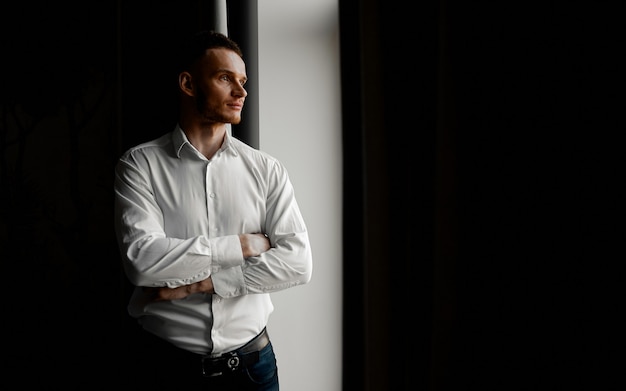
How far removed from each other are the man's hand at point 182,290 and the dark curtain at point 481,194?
347mm

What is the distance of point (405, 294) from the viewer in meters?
0.93

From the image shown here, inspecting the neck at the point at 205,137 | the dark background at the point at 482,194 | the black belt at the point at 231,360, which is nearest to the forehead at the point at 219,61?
the neck at the point at 205,137

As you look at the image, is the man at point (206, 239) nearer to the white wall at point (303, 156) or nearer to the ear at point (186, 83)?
the ear at point (186, 83)

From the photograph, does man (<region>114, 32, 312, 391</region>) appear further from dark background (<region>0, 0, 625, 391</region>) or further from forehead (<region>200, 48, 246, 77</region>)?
dark background (<region>0, 0, 625, 391</region>)

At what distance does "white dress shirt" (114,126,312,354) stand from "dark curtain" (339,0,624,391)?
9.9 inches

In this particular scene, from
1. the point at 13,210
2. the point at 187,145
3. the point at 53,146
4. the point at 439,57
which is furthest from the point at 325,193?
the point at 13,210

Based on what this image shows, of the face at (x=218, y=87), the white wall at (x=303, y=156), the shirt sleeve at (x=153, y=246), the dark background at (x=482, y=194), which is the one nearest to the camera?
the dark background at (x=482, y=194)

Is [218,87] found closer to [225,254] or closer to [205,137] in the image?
[205,137]

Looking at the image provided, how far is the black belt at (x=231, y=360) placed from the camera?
1.10 meters

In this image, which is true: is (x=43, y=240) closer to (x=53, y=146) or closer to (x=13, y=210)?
(x=13, y=210)

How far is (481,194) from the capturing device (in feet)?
2.59

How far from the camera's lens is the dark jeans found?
1.10 meters

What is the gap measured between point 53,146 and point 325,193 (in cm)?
122

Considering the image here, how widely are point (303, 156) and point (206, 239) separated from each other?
684 millimetres
